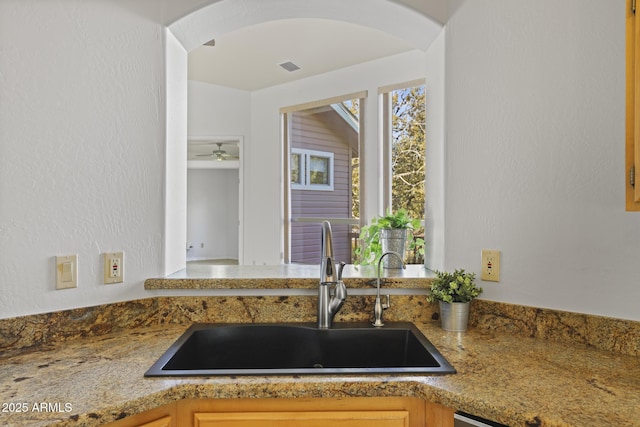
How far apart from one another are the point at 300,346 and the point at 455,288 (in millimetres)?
→ 585

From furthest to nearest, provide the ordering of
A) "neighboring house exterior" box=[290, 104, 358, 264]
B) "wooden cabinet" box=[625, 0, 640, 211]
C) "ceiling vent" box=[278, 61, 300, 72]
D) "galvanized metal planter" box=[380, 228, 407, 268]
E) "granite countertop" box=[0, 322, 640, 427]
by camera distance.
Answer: "neighboring house exterior" box=[290, 104, 358, 264]
"ceiling vent" box=[278, 61, 300, 72]
"galvanized metal planter" box=[380, 228, 407, 268]
"wooden cabinet" box=[625, 0, 640, 211]
"granite countertop" box=[0, 322, 640, 427]

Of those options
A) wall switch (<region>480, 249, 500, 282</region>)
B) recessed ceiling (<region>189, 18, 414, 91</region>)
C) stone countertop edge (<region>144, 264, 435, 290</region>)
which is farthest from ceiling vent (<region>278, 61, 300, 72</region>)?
wall switch (<region>480, 249, 500, 282</region>)

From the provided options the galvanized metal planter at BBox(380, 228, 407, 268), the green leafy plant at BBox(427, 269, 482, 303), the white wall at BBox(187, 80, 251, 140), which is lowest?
the green leafy plant at BBox(427, 269, 482, 303)

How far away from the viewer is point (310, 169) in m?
4.51

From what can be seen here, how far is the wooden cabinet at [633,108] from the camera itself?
96 centimetres

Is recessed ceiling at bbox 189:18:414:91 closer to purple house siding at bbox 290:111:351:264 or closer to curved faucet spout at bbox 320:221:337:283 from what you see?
purple house siding at bbox 290:111:351:264

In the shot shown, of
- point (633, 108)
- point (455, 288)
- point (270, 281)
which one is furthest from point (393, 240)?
point (633, 108)

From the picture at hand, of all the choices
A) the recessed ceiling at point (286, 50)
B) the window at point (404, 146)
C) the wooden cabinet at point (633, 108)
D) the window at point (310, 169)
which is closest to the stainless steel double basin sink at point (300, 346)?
the wooden cabinet at point (633, 108)

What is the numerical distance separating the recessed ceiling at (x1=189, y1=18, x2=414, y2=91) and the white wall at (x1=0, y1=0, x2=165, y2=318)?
1675mm

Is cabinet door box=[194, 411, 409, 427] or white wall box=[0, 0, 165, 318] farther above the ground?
white wall box=[0, 0, 165, 318]

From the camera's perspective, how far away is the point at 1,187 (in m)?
1.19

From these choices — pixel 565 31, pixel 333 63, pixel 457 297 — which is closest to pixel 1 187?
pixel 457 297

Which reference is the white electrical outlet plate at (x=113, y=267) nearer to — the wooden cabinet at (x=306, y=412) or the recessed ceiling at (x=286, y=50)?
the wooden cabinet at (x=306, y=412)

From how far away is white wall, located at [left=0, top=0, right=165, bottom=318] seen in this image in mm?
1220
